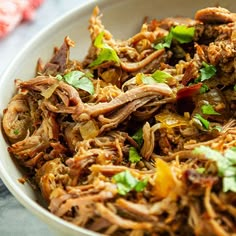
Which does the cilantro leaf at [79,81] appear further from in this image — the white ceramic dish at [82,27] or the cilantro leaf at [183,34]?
the cilantro leaf at [183,34]

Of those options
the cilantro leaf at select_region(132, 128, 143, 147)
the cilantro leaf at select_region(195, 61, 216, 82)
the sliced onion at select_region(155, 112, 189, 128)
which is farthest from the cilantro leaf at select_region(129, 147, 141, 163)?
the cilantro leaf at select_region(195, 61, 216, 82)

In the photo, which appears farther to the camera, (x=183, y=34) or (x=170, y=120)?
(x=183, y=34)

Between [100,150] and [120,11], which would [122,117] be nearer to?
[100,150]

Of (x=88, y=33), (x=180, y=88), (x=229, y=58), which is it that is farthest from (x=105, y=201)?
(x=88, y=33)

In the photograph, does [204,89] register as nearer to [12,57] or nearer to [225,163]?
[225,163]

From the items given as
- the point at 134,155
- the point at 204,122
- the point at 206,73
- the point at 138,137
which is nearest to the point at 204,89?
the point at 206,73

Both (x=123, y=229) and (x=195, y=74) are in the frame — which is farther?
(x=195, y=74)

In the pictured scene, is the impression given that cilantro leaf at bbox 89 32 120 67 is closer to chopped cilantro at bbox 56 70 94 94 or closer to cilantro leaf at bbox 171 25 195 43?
chopped cilantro at bbox 56 70 94 94
